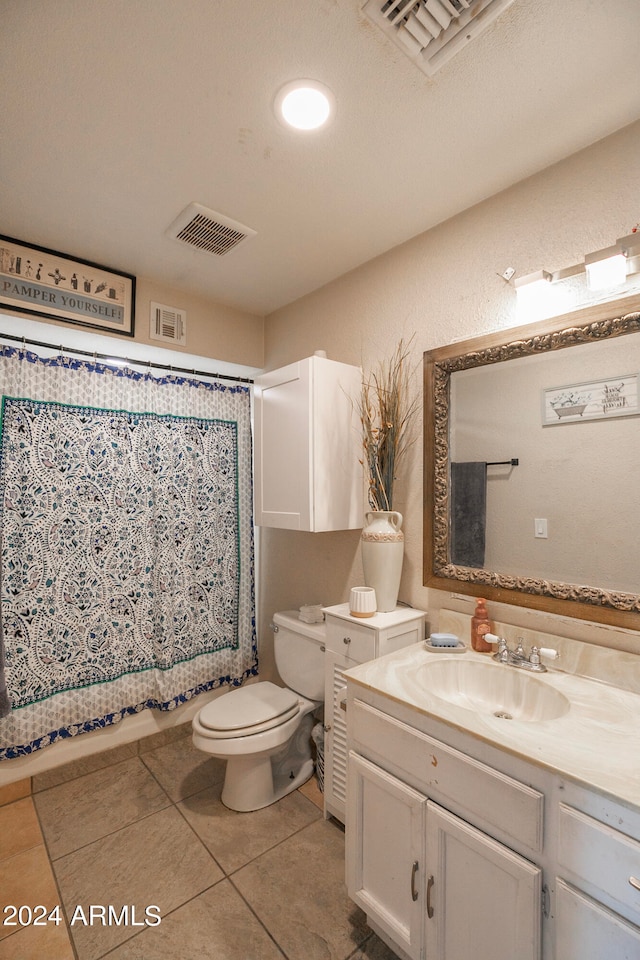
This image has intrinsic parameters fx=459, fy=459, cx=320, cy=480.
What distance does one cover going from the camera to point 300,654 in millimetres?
2240

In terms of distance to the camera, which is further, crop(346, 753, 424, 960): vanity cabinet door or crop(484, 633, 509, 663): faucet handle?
crop(484, 633, 509, 663): faucet handle

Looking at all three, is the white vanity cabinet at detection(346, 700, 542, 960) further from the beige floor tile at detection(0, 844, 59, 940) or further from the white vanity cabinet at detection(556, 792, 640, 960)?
the beige floor tile at detection(0, 844, 59, 940)

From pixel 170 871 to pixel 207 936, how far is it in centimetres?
32

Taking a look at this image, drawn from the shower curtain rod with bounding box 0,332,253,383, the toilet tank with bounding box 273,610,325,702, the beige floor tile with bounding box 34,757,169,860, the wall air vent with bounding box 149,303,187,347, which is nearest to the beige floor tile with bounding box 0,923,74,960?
the beige floor tile with bounding box 34,757,169,860

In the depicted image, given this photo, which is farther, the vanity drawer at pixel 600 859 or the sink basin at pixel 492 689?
the sink basin at pixel 492 689

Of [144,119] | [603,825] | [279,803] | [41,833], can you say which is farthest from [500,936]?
[144,119]

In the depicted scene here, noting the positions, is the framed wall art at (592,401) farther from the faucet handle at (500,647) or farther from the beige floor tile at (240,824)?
the beige floor tile at (240,824)

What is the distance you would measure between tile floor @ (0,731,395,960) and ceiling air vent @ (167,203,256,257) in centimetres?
246

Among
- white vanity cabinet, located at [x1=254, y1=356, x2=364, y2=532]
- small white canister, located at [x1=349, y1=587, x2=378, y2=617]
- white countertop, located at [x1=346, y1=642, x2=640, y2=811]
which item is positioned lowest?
white countertop, located at [x1=346, y1=642, x2=640, y2=811]

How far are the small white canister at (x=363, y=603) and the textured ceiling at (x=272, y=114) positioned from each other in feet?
4.88

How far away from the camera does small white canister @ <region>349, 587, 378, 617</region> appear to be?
1766 millimetres

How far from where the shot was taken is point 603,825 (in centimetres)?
89

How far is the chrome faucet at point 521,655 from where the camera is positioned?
56.9 inches

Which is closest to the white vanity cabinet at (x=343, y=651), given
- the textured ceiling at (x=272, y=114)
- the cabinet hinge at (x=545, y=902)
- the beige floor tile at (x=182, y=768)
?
the beige floor tile at (x=182, y=768)
